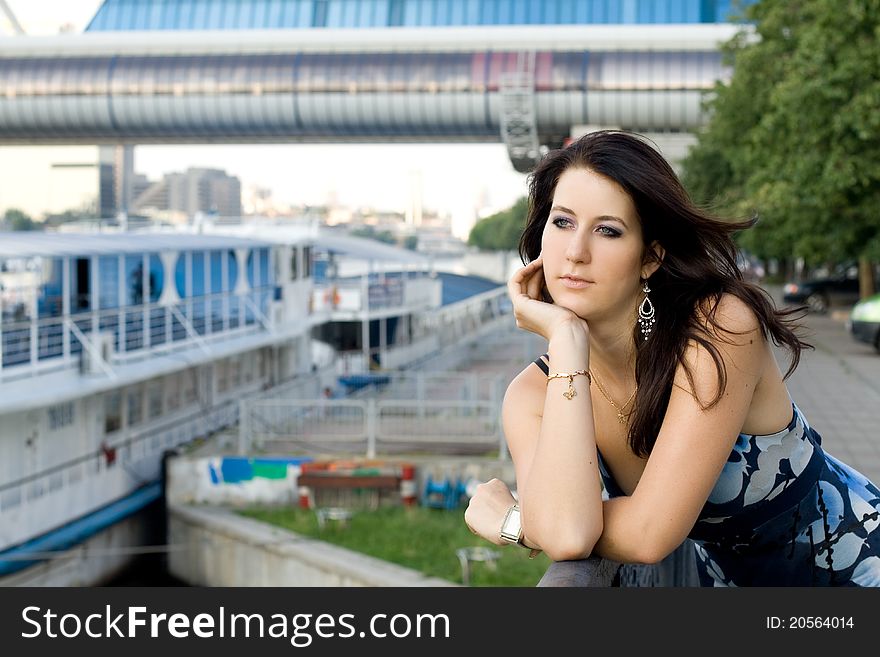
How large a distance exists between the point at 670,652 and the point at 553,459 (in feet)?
1.30

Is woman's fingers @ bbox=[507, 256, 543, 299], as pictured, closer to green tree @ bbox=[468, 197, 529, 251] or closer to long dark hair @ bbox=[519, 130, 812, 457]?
long dark hair @ bbox=[519, 130, 812, 457]

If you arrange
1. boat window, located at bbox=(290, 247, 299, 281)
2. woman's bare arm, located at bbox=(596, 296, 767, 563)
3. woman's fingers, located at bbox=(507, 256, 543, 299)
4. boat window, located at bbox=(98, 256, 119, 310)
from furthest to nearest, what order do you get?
boat window, located at bbox=(290, 247, 299, 281) < boat window, located at bbox=(98, 256, 119, 310) < woman's fingers, located at bbox=(507, 256, 543, 299) < woman's bare arm, located at bbox=(596, 296, 767, 563)

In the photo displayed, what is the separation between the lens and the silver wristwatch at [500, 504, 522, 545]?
2188 mm

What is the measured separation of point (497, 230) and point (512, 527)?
77.8 metres

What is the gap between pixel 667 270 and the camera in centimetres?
220

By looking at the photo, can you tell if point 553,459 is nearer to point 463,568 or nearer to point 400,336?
point 463,568

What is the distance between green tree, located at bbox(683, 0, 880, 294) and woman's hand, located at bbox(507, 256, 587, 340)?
13570 mm

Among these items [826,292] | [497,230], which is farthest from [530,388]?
[497,230]

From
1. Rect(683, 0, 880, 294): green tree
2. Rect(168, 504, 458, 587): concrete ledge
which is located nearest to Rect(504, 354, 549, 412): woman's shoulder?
Rect(168, 504, 458, 587): concrete ledge

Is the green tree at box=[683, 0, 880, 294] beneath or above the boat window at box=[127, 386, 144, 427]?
above

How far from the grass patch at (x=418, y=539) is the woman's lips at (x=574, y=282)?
30.2ft

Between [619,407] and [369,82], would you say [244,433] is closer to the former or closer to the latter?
[619,407]

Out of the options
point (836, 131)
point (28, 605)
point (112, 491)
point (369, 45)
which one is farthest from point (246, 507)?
point (369, 45)

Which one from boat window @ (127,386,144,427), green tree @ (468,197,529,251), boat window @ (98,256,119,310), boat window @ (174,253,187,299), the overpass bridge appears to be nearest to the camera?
boat window @ (127,386,144,427)
